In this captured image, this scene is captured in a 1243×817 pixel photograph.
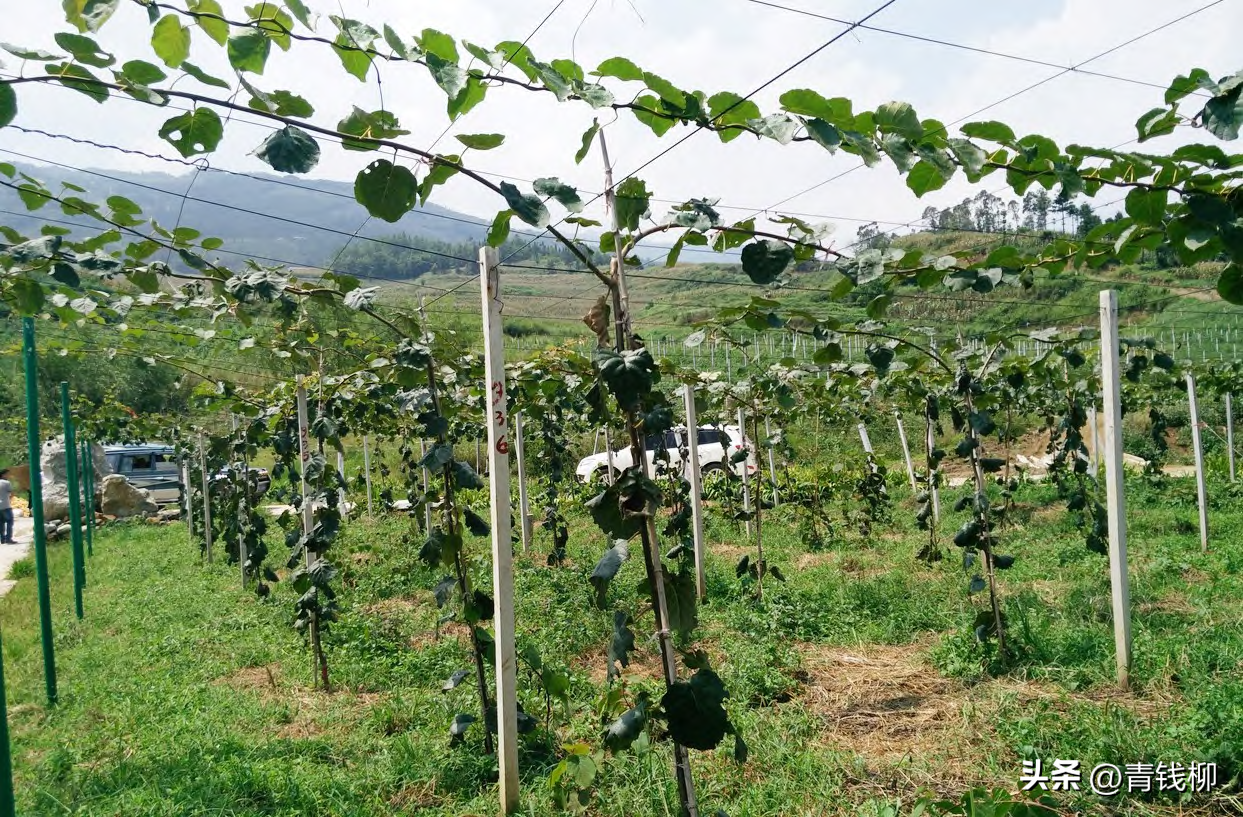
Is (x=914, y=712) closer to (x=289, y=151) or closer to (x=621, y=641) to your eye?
(x=621, y=641)

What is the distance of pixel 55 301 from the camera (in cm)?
350

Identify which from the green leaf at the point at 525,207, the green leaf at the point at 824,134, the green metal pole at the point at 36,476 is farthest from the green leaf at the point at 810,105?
the green metal pole at the point at 36,476

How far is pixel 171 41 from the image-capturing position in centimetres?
136

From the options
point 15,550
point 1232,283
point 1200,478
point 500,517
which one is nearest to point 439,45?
point 500,517

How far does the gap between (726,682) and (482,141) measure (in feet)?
10.6

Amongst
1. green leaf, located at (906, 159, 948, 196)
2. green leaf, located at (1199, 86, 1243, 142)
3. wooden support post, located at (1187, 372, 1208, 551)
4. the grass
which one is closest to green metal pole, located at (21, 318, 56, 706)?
the grass

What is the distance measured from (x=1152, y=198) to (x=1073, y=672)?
9.29 ft

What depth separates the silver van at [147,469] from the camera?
18.4m

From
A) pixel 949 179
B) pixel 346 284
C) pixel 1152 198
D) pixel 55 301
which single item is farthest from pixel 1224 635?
pixel 55 301

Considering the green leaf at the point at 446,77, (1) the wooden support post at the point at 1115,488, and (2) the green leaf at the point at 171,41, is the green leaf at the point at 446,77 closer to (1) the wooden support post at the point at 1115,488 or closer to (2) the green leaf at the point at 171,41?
(2) the green leaf at the point at 171,41

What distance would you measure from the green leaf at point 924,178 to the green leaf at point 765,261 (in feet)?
1.00

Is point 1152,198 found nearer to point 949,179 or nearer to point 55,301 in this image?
point 949,179

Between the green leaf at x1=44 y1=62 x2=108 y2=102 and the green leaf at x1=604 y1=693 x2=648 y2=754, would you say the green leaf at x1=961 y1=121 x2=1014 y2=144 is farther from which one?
the green leaf at x1=44 y1=62 x2=108 y2=102

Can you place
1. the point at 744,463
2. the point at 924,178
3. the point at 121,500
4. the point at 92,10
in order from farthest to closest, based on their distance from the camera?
the point at 121,500
the point at 744,463
the point at 924,178
the point at 92,10
